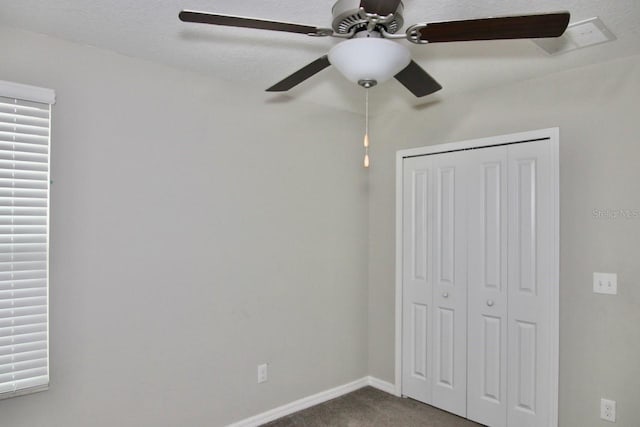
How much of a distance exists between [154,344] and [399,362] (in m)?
1.93

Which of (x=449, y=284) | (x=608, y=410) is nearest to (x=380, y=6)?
(x=449, y=284)

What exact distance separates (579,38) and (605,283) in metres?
1.38

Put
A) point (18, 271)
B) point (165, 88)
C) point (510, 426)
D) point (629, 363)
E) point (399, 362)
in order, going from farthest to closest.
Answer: point (399, 362) → point (510, 426) → point (165, 88) → point (629, 363) → point (18, 271)

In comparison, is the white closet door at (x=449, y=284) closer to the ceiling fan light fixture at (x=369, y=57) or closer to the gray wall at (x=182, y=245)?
the gray wall at (x=182, y=245)

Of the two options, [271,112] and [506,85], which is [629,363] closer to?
[506,85]

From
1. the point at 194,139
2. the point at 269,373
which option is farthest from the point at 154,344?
the point at 194,139

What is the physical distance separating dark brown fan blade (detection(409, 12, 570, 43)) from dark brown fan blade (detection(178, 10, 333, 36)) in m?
0.37

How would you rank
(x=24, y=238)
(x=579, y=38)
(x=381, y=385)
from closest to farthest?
(x=24, y=238) < (x=579, y=38) < (x=381, y=385)

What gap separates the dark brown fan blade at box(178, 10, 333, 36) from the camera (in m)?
1.32

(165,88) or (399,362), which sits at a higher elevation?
(165,88)

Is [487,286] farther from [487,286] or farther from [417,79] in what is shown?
[417,79]

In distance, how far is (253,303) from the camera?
2904 mm

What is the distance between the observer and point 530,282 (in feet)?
8.80

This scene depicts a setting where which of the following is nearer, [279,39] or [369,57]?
[369,57]
